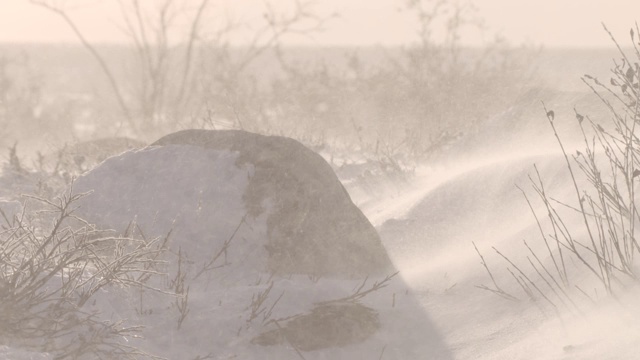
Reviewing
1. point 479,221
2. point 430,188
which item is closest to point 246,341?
point 479,221

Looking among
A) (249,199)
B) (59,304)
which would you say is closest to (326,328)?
(249,199)

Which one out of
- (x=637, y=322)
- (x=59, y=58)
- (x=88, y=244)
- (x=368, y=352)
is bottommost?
(x=368, y=352)

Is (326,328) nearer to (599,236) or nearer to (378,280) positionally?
(378,280)

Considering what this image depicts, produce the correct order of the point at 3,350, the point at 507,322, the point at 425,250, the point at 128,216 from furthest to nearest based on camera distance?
1. the point at 425,250
2. the point at 128,216
3. the point at 507,322
4. the point at 3,350

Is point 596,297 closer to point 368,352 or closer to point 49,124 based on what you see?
point 368,352

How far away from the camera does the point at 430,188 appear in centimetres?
620

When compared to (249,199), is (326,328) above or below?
below

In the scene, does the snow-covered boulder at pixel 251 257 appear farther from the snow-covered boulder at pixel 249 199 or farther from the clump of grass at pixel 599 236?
the clump of grass at pixel 599 236

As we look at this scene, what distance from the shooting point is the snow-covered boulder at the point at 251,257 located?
3.90 metres

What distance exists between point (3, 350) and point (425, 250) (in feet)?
9.76

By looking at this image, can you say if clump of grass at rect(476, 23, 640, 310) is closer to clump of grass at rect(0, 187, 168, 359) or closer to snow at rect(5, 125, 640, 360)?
snow at rect(5, 125, 640, 360)

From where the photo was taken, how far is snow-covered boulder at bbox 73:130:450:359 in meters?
3.90

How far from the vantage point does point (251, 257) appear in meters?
4.68

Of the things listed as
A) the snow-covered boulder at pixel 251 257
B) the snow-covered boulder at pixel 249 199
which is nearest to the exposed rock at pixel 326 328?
the snow-covered boulder at pixel 251 257
